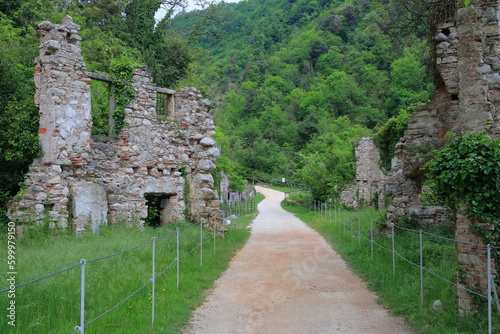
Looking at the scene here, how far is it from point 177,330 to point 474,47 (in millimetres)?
7331

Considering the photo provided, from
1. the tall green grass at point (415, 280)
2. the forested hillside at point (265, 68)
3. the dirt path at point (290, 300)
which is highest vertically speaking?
the forested hillside at point (265, 68)

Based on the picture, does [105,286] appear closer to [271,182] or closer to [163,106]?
[163,106]

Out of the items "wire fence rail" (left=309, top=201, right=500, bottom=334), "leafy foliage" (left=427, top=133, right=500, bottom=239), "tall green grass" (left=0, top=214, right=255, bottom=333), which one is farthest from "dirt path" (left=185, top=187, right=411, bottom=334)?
"leafy foliage" (left=427, top=133, right=500, bottom=239)

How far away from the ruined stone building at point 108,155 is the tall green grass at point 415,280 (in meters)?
6.26

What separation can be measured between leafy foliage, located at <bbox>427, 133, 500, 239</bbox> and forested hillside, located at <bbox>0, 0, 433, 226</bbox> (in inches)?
353

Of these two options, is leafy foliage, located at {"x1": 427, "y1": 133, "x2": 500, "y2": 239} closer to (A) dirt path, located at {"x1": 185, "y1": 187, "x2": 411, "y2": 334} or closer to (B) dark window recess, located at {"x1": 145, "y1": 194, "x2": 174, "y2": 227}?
(A) dirt path, located at {"x1": 185, "y1": 187, "x2": 411, "y2": 334}

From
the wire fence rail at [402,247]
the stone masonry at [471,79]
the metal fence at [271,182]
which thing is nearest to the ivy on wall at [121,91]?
the wire fence rail at [402,247]

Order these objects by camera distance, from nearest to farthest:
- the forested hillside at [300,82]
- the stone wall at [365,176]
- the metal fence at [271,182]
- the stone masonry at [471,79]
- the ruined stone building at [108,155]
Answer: the stone masonry at [471,79], the ruined stone building at [108,155], the stone wall at [365,176], the metal fence at [271,182], the forested hillside at [300,82]

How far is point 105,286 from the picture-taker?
643cm

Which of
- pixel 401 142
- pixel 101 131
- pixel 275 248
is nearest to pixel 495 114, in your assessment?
pixel 401 142

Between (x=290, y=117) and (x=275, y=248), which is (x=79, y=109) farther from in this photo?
(x=290, y=117)

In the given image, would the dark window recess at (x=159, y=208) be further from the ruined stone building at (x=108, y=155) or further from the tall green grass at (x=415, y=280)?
the tall green grass at (x=415, y=280)

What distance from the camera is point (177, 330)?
581 centimetres

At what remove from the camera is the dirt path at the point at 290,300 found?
6.03 meters
